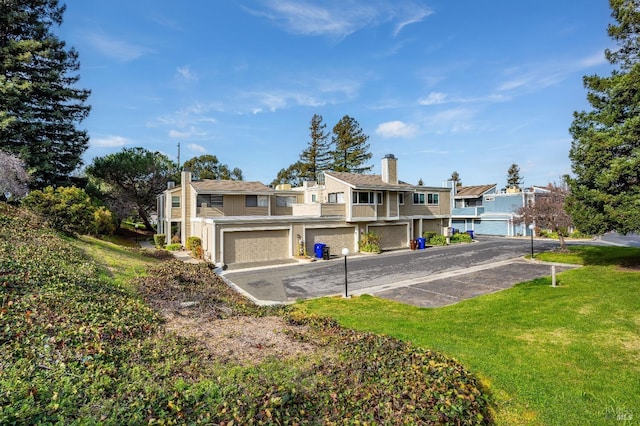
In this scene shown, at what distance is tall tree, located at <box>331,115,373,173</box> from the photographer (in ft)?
155

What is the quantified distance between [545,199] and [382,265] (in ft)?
50.9

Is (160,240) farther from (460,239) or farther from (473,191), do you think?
(473,191)

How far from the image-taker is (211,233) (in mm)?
19203

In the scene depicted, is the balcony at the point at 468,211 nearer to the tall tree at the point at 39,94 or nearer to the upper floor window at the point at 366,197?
the upper floor window at the point at 366,197

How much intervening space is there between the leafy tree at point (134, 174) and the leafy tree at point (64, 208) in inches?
612

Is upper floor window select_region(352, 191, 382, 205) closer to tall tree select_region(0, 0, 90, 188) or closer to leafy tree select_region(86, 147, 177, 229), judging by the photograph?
tall tree select_region(0, 0, 90, 188)

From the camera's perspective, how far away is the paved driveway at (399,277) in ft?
40.5

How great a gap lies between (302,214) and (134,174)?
71.1 ft

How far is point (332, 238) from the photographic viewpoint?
23.3 meters

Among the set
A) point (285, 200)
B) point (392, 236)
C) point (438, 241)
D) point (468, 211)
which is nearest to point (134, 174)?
point (285, 200)

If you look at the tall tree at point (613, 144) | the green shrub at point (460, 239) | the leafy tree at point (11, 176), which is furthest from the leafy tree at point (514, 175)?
the leafy tree at point (11, 176)

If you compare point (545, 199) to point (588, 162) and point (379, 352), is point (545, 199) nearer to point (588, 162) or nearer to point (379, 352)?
point (588, 162)

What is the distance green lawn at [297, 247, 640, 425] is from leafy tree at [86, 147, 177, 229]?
31650 mm

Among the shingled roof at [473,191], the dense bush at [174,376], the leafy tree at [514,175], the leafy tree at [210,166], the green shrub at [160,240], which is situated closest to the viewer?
the dense bush at [174,376]
